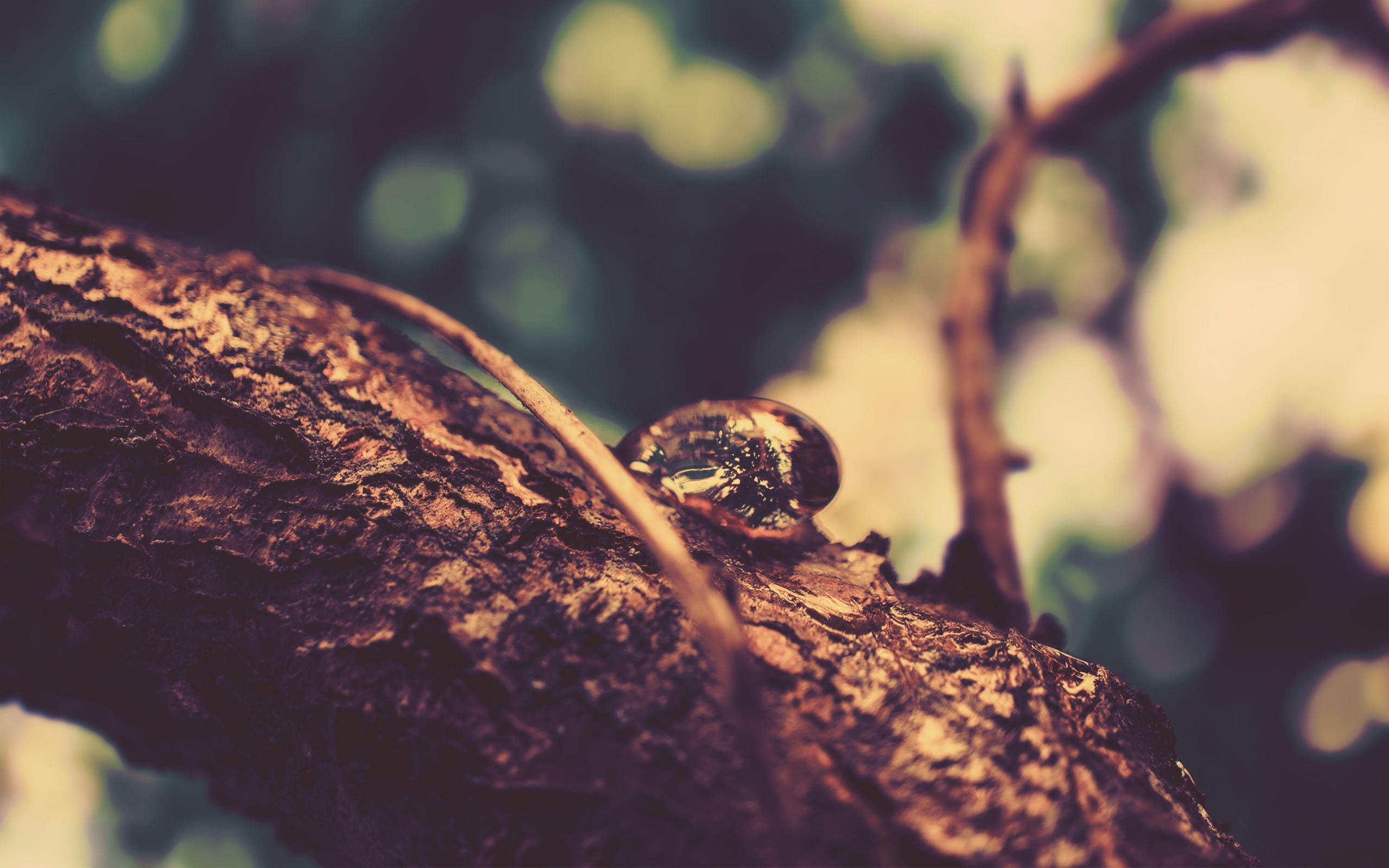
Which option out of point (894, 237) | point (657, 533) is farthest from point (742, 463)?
point (894, 237)

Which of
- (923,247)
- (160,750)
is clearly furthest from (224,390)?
(923,247)

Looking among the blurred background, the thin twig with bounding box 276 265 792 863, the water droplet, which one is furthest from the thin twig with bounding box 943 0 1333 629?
the thin twig with bounding box 276 265 792 863

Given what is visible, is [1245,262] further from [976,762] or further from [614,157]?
[976,762]

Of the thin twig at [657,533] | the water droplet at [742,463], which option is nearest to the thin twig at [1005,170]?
the water droplet at [742,463]

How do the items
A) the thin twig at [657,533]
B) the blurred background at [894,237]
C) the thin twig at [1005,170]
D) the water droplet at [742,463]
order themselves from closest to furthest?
the thin twig at [657,533] < the water droplet at [742,463] < the thin twig at [1005,170] < the blurred background at [894,237]

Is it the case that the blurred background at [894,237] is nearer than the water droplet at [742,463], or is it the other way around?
the water droplet at [742,463]

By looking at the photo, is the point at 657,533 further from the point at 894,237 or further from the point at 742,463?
the point at 894,237

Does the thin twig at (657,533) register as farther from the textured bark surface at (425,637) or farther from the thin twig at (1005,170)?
the thin twig at (1005,170)
